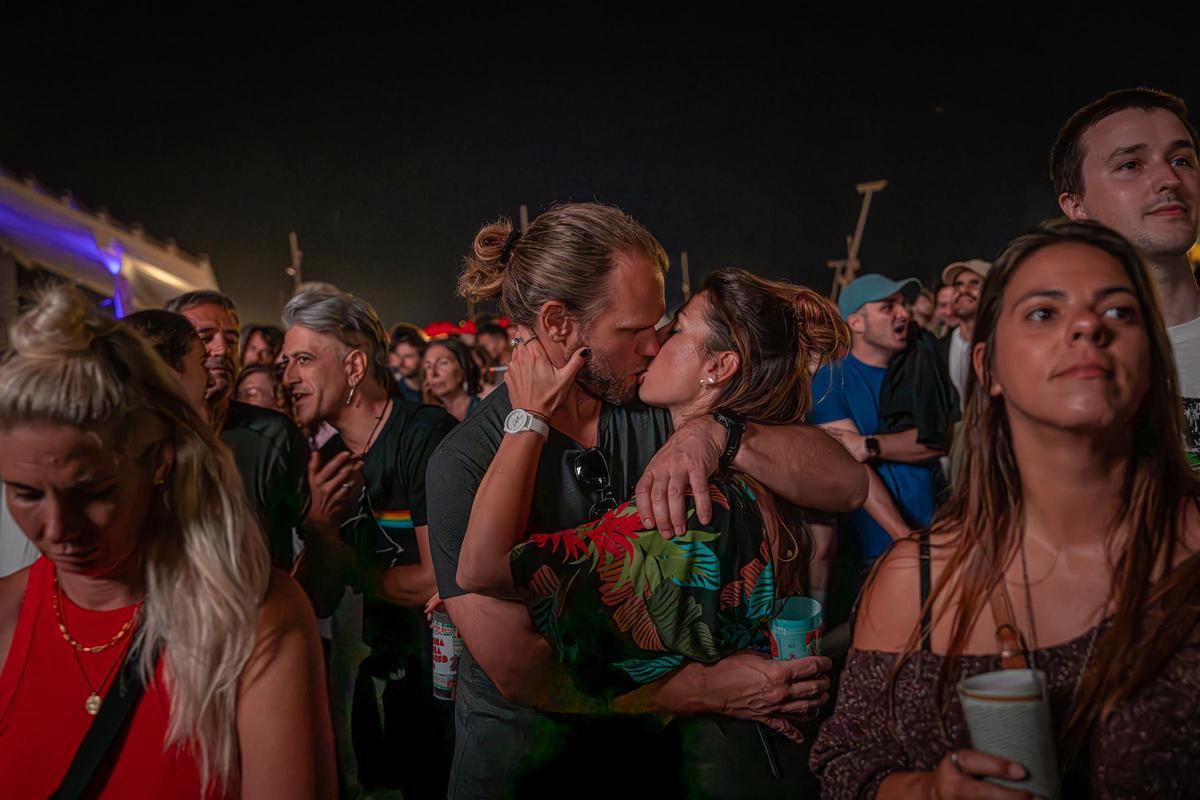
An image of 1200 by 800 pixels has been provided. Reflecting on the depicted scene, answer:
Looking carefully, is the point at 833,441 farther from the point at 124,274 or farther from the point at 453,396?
the point at 124,274

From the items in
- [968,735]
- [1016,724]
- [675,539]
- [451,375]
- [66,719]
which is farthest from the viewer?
[451,375]

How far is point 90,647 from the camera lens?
1.31 meters

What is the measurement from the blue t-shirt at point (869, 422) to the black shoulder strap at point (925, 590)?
4.41ft

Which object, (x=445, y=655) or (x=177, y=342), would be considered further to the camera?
(x=177, y=342)

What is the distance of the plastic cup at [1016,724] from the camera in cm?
100

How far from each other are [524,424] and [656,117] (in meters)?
1.99

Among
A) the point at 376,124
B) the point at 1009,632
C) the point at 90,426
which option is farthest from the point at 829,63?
the point at 90,426

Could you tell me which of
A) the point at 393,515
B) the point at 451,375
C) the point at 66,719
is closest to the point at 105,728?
the point at 66,719

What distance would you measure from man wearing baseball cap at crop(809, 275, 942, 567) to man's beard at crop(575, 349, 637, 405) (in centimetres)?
110

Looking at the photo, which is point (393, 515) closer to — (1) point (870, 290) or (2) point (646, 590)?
(2) point (646, 590)

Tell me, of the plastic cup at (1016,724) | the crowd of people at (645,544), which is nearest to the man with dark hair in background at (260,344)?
the crowd of people at (645,544)

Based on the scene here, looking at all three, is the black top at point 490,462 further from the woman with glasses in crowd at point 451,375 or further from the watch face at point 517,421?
the woman with glasses in crowd at point 451,375

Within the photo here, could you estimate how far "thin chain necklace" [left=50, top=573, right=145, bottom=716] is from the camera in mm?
1277

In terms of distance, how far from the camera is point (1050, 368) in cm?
117
